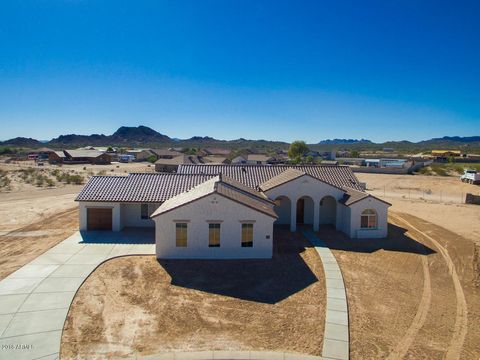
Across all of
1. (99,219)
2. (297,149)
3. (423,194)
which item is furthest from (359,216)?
(297,149)

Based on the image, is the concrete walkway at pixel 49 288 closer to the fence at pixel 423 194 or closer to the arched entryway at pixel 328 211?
the arched entryway at pixel 328 211

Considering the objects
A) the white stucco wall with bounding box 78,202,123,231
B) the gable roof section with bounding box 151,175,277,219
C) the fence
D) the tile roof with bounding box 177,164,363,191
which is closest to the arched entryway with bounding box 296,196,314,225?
the tile roof with bounding box 177,164,363,191

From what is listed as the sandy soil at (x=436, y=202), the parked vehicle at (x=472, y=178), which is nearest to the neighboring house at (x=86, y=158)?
the sandy soil at (x=436, y=202)

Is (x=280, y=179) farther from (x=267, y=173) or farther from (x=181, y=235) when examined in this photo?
(x=181, y=235)

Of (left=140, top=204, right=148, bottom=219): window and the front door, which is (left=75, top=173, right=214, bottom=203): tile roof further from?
the front door

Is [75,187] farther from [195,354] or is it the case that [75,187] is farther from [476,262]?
[476,262]

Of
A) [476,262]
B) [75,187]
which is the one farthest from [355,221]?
[75,187]
